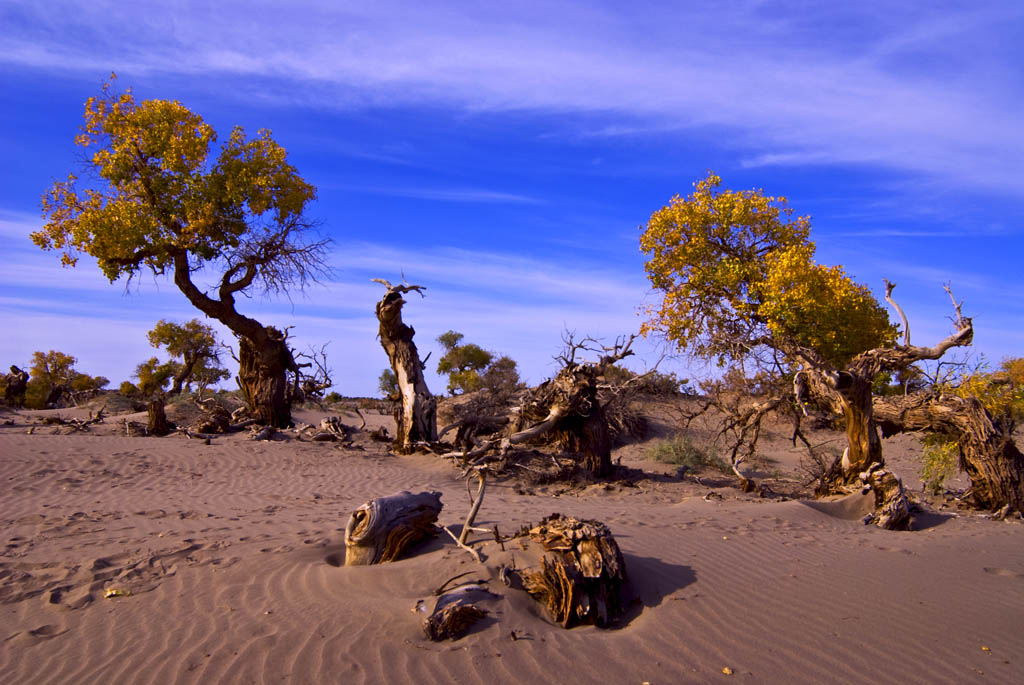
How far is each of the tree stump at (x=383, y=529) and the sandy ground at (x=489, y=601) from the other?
9.0 inches

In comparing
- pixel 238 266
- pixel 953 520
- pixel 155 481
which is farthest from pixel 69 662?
pixel 238 266

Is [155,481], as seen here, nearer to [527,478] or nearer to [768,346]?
[527,478]

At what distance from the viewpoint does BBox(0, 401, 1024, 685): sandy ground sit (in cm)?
424

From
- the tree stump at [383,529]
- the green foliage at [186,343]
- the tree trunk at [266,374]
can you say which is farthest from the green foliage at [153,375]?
the tree stump at [383,529]

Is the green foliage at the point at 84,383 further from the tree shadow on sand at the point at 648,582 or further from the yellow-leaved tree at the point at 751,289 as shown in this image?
the tree shadow on sand at the point at 648,582

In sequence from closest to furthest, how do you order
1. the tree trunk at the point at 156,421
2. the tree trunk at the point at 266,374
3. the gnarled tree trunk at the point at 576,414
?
1. the gnarled tree trunk at the point at 576,414
2. the tree trunk at the point at 156,421
3. the tree trunk at the point at 266,374

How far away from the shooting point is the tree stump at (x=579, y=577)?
16.3ft

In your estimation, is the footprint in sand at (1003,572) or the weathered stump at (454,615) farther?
the footprint in sand at (1003,572)

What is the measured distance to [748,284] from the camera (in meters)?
17.3

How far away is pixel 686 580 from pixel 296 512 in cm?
529

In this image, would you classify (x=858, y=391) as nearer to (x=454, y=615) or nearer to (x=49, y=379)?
(x=454, y=615)

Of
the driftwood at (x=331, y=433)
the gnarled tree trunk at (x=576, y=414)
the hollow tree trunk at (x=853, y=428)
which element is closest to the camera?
the hollow tree trunk at (x=853, y=428)

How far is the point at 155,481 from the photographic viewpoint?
1110 cm

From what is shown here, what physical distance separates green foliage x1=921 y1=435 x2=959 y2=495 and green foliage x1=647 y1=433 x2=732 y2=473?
15.2ft
